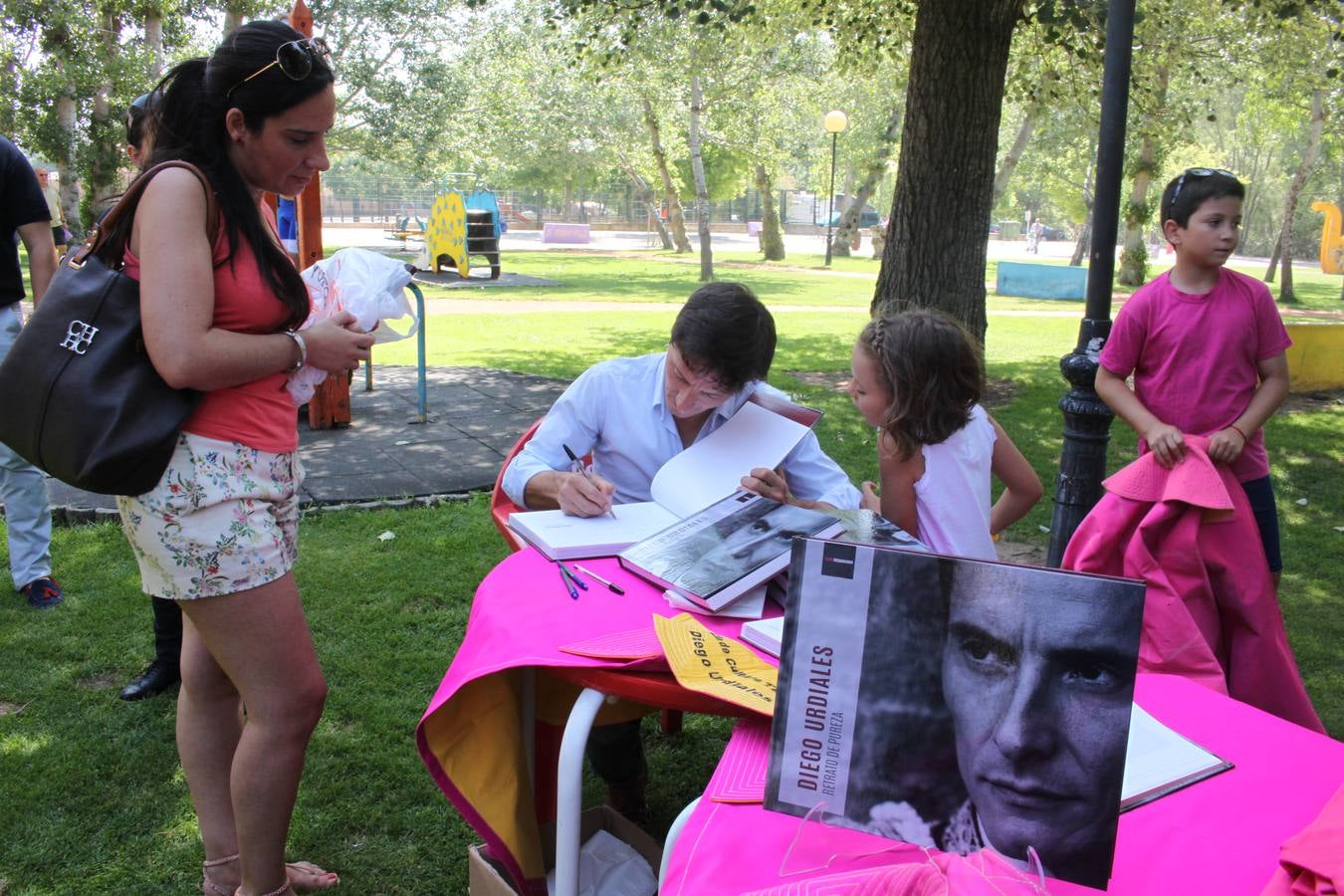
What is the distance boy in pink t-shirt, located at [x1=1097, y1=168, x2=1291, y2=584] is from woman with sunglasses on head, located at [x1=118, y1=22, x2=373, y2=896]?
233cm

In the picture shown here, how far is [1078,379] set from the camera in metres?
3.86

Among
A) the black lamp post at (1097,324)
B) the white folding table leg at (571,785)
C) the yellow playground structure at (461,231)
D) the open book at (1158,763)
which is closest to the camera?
the open book at (1158,763)

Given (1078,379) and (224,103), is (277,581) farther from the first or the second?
(1078,379)

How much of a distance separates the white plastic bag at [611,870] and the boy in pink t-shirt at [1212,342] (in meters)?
1.85

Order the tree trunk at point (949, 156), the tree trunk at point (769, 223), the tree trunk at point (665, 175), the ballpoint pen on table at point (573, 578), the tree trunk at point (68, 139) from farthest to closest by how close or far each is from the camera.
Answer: the tree trunk at point (769, 223), the tree trunk at point (665, 175), the tree trunk at point (68, 139), the tree trunk at point (949, 156), the ballpoint pen on table at point (573, 578)

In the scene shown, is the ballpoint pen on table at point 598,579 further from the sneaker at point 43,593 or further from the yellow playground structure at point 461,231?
the yellow playground structure at point 461,231

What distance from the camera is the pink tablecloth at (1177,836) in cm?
114

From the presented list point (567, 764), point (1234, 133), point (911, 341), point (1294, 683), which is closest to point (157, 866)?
point (567, 764)

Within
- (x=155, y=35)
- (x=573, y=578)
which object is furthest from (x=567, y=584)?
(x=155, y=35)

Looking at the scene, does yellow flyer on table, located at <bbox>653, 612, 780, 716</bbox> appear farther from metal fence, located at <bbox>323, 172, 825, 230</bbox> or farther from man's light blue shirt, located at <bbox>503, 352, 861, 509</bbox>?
metal fence, located at <bbox>323, 172, 825, 230</bbox>

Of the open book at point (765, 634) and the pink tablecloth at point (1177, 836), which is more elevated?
the open book at point (765, 634)

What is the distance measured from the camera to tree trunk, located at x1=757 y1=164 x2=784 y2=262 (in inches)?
1330

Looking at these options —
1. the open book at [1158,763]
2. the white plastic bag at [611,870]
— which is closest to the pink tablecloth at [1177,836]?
the open book at [1158,763]

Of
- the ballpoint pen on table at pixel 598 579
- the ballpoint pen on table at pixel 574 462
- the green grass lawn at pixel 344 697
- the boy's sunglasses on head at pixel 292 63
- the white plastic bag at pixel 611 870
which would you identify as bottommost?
the green grass lawn at pixel 344 697
